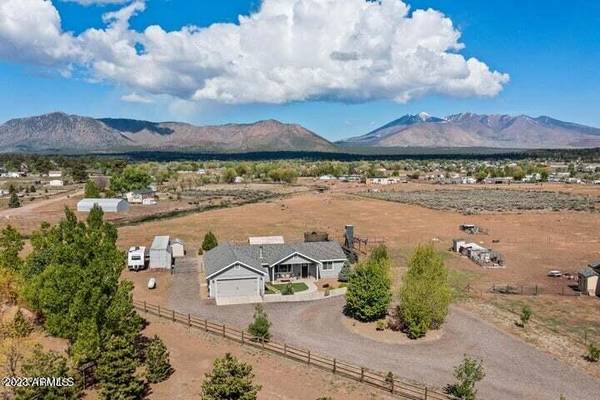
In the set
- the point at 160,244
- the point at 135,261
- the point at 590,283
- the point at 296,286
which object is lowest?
the point at 296,286

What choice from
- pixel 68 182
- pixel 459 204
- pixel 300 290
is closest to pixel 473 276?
pixel 300 290

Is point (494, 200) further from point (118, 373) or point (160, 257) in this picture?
point (118, 373)

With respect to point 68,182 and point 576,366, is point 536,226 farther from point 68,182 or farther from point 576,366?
point 68,182

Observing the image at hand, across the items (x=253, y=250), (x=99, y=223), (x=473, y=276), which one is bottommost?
(x=473, y=276)

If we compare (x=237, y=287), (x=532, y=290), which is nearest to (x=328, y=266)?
(x=237, y=287)

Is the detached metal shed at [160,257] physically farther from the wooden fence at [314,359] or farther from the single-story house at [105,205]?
the single-story house at [105,205]

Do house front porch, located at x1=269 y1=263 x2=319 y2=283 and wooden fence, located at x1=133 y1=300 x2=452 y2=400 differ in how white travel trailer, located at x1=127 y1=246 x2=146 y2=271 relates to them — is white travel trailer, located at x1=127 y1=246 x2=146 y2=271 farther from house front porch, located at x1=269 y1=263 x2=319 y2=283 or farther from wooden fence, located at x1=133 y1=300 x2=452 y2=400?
house front porch, located at x1=269 y1=263 x2=319 y2=283
